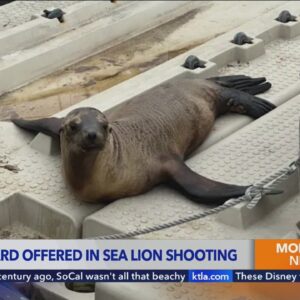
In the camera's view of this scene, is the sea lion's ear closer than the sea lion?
No

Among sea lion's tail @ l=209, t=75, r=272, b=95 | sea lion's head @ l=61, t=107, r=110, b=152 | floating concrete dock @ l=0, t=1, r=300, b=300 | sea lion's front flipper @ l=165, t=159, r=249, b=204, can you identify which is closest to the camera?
sea lion's head @ l=61, t=107, r=110, b=152

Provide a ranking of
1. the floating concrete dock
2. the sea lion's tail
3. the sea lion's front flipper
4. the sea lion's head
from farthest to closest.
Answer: the sea lion's tail → the sea lion's front flipper → the floating concrete dock → the sea lion's head

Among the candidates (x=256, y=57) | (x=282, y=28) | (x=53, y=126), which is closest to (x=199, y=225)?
(x=53, y=126)

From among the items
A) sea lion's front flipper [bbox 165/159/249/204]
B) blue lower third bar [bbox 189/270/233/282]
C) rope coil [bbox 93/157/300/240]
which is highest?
rope coil [bbox 93/157/300/240]

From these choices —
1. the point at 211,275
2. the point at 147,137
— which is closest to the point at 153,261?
the point at 211,275

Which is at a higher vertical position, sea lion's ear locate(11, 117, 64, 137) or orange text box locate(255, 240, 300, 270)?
sea lion's ear locate(11, 117, 64, 137)

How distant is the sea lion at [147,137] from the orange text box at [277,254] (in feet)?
1.71

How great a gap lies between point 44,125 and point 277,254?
191 centimetres

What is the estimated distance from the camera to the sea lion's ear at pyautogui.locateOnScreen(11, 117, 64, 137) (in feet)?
18.7

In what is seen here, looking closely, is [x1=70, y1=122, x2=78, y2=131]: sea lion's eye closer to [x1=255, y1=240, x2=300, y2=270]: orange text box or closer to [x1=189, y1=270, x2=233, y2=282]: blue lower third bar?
[x1=189, y1=270, x2=233, y2=282]: blue lower third bar

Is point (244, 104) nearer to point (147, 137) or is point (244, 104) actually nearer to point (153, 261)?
point (147, 137)

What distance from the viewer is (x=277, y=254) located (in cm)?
456

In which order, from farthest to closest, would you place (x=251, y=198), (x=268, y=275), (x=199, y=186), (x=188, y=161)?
(x=188, y=161) < (x=199, y=186) < (x=251, y=198) < (x=268, y=275)

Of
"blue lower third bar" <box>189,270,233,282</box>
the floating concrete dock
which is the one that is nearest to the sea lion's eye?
→ the floating concrete dock
